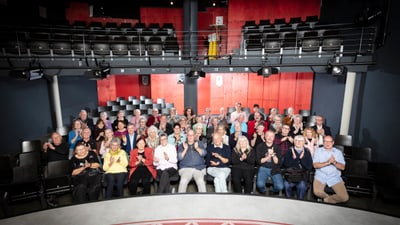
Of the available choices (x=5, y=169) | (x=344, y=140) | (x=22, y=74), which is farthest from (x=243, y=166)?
(x=22, y=74)

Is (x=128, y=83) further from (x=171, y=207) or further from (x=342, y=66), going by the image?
(x=171, y=207)

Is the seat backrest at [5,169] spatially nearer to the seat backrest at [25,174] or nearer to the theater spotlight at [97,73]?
the seat backrest at [25,174]

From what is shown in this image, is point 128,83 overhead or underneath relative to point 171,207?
overhead

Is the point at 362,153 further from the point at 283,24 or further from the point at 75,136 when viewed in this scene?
the point at 283,24

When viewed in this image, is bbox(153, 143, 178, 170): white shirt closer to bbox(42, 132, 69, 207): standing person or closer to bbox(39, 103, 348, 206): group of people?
bbox(39, 103, 348, 206): group of people

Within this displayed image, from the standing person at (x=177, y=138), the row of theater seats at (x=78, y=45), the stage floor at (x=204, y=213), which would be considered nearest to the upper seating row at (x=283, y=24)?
the row of theater seats at (x=78, y=45)

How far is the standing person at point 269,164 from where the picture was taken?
173 inches

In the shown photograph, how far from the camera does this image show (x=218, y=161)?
465 cm

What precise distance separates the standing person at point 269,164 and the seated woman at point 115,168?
95.5 inches

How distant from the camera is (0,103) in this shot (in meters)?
6.80

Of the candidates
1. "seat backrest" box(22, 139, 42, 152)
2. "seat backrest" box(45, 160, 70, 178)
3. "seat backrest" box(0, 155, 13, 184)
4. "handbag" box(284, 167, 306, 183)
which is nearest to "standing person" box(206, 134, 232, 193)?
"handbag" box(284, 167, 306, 183)

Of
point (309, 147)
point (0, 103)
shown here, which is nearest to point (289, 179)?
point (309, 147)

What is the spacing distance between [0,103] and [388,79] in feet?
32.1

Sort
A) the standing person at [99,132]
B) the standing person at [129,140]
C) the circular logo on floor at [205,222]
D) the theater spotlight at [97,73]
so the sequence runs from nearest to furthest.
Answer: the circular logo on floor at [205,222] → the standing person at [129,140] → the standing person at [99,132] → the theater spotlight at [97,73]
